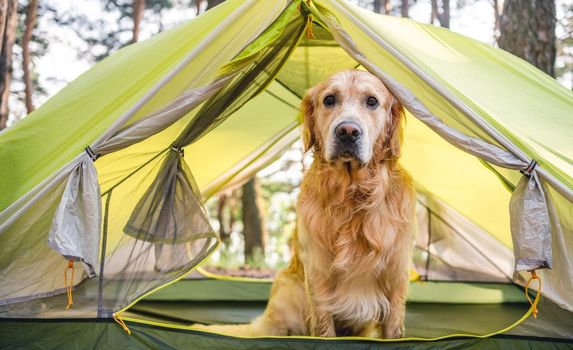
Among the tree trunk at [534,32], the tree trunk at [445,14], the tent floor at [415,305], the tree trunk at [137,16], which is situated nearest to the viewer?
the tent floor at [415,305]

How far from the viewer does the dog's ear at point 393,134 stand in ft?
10.6

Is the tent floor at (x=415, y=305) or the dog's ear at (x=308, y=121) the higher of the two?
the dog's ear at (x=308, y=121)

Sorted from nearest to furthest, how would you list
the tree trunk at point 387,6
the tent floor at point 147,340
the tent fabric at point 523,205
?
the tent fabric at point 523,205 → the tent floor at point 147,340 → the tree trunk at point 387,6

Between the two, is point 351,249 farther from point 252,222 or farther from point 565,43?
point 565,43

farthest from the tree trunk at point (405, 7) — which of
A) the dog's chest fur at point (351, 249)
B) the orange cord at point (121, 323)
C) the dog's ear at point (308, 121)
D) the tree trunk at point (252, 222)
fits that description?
the orange cord at point (121, 323)

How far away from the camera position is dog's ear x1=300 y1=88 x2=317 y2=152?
11.1 ft

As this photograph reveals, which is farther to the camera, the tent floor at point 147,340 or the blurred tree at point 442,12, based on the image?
the blurred tree at point 442,12

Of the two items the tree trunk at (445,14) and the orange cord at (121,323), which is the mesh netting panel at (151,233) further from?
the tree trunk at (445,14)

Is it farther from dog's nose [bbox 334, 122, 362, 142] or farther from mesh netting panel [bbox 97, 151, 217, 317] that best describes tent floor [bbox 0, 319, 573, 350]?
dog's nose [bbox 334, 122, 362, 142]

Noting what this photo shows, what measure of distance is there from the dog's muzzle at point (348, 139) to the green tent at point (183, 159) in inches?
11.9

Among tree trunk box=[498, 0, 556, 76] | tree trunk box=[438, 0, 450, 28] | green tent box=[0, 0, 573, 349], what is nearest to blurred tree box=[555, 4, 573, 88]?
tree trunk box=[438, 0, 450, 28]

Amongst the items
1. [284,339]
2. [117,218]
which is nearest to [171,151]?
[117,218]

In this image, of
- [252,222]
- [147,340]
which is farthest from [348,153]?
[252,222]

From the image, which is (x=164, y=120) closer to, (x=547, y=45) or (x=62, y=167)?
(x=62, y=167)
